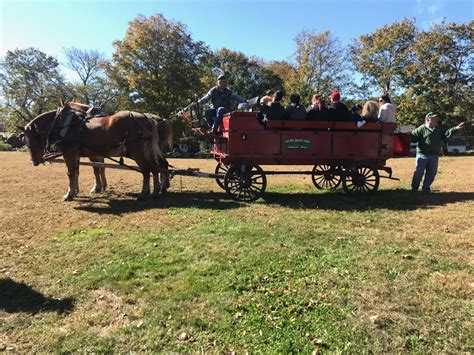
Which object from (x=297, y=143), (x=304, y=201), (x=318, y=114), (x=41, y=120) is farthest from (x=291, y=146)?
(x=41, y=120)

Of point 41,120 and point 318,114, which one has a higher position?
point 318,114

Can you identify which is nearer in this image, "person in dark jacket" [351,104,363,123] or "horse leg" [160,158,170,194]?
"person in dark jacket" [351,104,363,123]

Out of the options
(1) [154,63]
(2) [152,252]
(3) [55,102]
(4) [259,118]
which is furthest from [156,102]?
(2) [152,252]

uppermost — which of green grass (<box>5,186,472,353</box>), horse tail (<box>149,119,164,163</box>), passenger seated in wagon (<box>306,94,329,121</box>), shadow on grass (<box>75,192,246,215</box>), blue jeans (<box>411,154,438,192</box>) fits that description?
passenger seated in wagon (<box>306,94,329,121</box>)

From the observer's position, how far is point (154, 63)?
3941cm

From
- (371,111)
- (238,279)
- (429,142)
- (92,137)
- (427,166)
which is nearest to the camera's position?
Answer: (238,279)

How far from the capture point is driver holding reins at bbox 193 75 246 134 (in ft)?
32.8

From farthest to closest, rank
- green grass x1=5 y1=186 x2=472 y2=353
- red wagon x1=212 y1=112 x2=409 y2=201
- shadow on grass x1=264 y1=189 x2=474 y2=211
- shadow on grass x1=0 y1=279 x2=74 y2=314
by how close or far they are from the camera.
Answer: red wagon x1=212 y1=112 x2=409 y2=201
shadow on grass x1=264 y1=189 x2=474 y2=211
shadow on grass x1=0 y1=279 x2=74 y2=314
green grass x1=5 y1=186 x2=472 y2=353

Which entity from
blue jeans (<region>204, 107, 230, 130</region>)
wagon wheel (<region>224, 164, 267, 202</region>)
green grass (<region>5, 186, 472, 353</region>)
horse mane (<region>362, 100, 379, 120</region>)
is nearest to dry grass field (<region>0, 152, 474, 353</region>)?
green grass (<region>5, 186, 472, 353</region>)

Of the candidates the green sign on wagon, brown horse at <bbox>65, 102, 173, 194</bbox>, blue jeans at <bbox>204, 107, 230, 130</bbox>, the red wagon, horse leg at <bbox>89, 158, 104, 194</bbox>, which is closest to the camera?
the red wagon

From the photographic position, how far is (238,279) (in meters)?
4.80

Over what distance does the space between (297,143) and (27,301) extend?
260 inches

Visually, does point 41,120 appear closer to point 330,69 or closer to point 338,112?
point 338,112

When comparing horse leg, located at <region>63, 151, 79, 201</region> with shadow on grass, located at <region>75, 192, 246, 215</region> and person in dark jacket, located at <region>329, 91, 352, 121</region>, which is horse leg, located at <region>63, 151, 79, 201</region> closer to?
shadow on grass, located at <region>75, 192, 246, 215</region>
